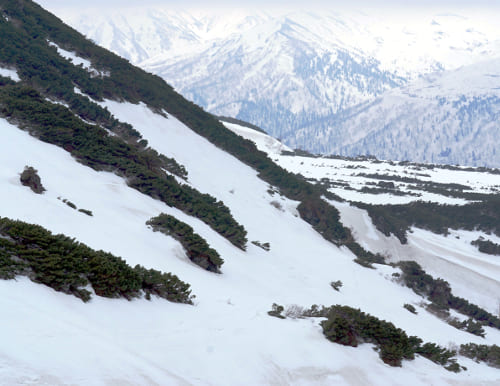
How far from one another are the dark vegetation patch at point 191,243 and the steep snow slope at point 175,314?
241 mm

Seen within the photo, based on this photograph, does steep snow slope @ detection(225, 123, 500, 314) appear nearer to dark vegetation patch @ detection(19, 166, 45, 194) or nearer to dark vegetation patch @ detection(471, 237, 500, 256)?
dark vegetation patch @ detection(471, 237, 500, 256)

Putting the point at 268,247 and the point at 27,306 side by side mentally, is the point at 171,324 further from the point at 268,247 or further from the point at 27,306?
the point at 268,247

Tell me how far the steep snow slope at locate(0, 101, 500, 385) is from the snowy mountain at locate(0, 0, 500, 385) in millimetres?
37

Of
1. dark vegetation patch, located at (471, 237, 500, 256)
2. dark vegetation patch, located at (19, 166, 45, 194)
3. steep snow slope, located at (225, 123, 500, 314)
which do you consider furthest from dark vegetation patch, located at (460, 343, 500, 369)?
dark vegetation patch, located at (471, 237, 500, 256)

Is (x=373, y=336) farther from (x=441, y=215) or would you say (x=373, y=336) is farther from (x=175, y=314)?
(x=441, y=215)

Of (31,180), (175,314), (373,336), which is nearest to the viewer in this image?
(175,314)

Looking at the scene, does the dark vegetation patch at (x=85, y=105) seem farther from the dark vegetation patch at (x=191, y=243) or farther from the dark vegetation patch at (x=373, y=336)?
the dark vegetation patch at (x=373, y=336)

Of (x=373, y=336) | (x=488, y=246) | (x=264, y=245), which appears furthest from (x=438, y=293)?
(x=488, y=246)

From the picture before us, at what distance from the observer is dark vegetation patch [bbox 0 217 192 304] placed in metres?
6.08

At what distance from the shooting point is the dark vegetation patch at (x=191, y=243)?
11195 mm

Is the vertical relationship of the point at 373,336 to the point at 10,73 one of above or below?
below

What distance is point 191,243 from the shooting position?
11.3 metres

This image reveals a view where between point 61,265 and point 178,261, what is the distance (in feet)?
14.1

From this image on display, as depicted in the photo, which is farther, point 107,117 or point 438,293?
point 107,117
